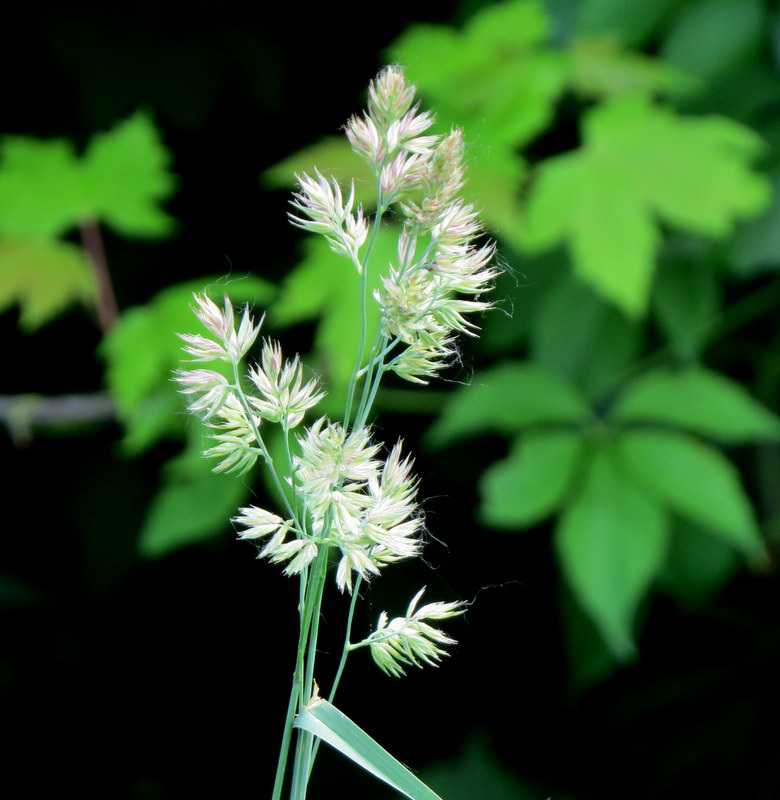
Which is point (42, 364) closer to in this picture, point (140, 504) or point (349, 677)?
point (140, 504)

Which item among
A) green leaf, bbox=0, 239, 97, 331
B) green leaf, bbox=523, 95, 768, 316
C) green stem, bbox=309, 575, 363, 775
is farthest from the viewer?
green leaf, bbox=0, 239, 97, 331

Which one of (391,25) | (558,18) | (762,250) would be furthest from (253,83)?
(762,250)

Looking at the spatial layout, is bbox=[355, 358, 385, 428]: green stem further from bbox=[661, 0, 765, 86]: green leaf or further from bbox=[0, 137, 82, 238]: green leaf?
bbox=[661, 0, 765, 86]: green leaf

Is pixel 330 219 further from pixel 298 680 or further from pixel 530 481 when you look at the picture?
pixel 530 481

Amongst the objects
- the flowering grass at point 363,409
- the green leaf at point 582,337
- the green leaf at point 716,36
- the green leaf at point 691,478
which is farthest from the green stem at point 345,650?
the green leaf at point 716,36

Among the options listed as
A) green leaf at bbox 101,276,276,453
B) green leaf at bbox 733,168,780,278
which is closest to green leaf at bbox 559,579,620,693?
green leaf at bbox 733,168,780,278

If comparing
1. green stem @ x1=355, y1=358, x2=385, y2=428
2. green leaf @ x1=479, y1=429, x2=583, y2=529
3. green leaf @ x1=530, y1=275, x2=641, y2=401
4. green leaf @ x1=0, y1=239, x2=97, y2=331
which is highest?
green leaf @ x1=0, y1=239, x2=97, y2=331
